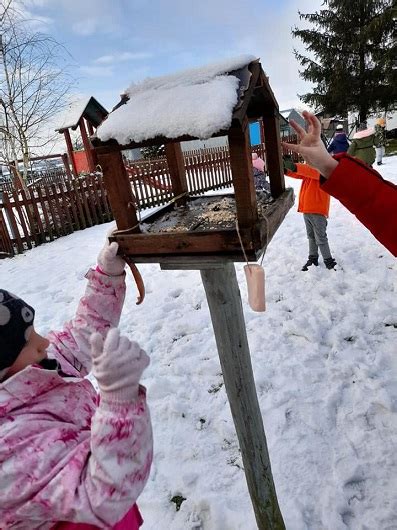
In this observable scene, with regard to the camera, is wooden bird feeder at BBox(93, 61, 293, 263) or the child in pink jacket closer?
the child in pink jacket

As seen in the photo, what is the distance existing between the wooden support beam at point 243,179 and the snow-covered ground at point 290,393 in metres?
1.72

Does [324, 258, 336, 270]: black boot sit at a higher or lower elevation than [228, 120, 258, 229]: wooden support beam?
lower

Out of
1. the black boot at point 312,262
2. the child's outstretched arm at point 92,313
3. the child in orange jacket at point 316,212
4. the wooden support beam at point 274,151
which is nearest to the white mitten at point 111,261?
the child's outstretched arm at point 92,313

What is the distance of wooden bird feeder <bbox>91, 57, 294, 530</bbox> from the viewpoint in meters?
1.17

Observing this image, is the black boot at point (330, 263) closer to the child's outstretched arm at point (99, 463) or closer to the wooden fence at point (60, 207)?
the wooden fence at point (60, 207)

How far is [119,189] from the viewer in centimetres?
137

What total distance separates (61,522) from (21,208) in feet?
26.1

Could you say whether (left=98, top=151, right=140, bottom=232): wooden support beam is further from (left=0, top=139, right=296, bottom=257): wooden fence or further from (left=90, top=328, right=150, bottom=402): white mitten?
(left=0, top=139, right=296, bottom=257): wooden fence

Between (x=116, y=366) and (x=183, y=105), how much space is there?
0.78 metres

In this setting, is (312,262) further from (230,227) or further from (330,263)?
(230,227)

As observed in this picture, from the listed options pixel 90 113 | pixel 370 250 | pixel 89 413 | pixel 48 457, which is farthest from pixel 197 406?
pixel 90 113

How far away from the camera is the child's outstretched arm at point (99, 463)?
0.81 meters

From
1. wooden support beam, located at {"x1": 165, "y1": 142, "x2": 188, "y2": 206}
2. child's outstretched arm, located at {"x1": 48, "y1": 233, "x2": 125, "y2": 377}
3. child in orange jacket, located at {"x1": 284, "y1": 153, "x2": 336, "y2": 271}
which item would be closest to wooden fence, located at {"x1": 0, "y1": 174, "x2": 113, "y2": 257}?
child in orange jacket, located at {"x1": 284, "y1": 153, "x2": 336, "y2": 271}

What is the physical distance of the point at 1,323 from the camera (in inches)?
36.9
